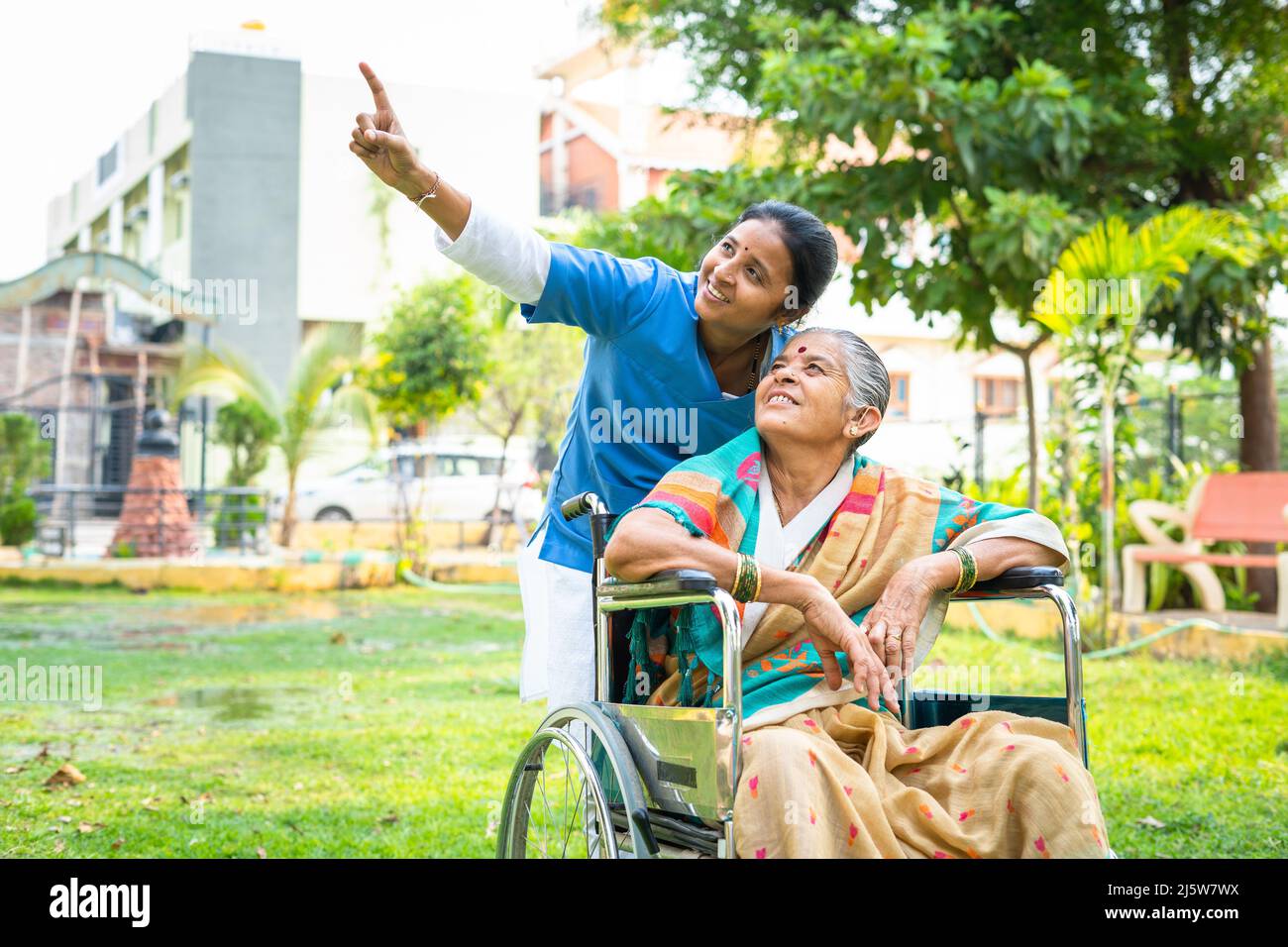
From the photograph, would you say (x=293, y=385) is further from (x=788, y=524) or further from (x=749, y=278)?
(x=788, y=524)

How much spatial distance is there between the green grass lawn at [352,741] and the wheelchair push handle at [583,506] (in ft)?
5.67

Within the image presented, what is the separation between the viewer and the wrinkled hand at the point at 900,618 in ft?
7.17

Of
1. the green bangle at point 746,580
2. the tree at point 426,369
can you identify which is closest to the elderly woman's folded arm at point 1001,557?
the green bangle at point 746,580

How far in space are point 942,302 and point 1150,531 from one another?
2288 millimetres

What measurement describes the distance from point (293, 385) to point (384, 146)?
12.0m

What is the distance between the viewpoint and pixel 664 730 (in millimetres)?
2115

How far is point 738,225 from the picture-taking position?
260cm

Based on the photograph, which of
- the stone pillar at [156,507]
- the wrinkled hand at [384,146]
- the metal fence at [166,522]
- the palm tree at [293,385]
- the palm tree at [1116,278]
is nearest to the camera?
the wrinkled hand at [384,146]

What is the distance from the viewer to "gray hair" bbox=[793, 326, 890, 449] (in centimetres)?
242

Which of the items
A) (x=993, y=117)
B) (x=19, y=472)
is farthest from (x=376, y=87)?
(x=19, y=472)

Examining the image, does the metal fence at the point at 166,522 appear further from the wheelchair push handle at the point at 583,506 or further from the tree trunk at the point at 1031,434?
the wheelchair push handle at the point at 583,506

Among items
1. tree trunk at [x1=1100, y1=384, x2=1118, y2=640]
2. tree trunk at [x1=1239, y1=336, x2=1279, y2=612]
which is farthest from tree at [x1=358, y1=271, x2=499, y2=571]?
tree trunk at [x1=1239, y1=336, x2=1279, y2=612]

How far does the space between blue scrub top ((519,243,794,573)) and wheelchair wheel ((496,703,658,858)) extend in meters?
0.42
